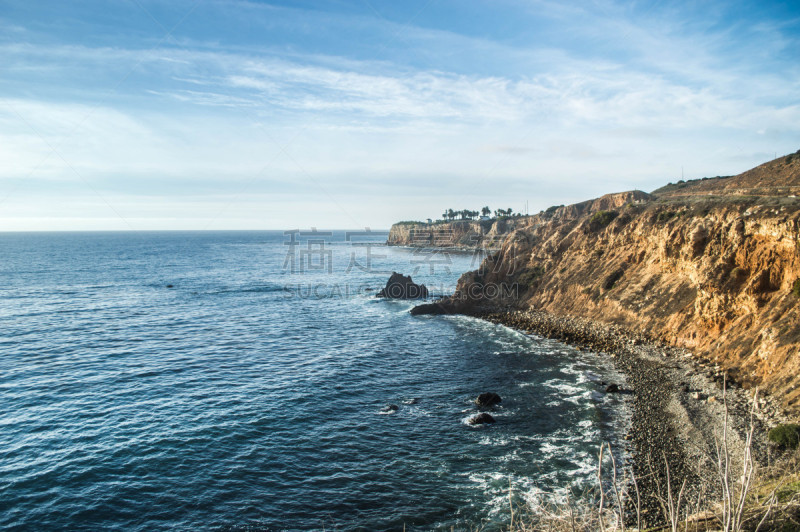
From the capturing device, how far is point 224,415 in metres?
37.2

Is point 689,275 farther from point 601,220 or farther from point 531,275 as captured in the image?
point 531,275

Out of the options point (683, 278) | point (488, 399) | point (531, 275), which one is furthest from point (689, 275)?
point (488, 399)

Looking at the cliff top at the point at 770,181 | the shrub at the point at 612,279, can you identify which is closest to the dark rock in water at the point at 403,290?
the shrub at the point at 612,279

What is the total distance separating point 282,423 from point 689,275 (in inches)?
1980

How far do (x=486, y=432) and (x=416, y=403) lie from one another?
307 inches

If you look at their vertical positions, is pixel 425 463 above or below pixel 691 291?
below

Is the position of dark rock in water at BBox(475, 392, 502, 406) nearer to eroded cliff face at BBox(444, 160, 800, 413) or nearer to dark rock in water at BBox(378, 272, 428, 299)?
eroded cliff face at BBox(444, 160, 800, 413)

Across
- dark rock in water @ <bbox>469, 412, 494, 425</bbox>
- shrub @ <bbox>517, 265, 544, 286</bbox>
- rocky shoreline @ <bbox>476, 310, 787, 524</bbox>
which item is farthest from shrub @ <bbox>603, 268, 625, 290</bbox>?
dark rock in water @ <bbox>469, 412, 494, 425</bbox>

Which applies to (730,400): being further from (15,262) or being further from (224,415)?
(15,262)

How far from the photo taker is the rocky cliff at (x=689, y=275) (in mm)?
40250

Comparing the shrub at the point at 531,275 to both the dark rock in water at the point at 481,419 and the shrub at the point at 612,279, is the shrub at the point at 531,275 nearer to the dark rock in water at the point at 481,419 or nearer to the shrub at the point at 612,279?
the shrub at the point at 612,279

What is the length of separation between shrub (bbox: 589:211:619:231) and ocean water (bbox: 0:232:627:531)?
86.4 ft

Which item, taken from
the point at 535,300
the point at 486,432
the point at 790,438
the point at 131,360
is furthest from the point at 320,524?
the point at 535,300

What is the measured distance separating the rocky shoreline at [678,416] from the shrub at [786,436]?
648mm
